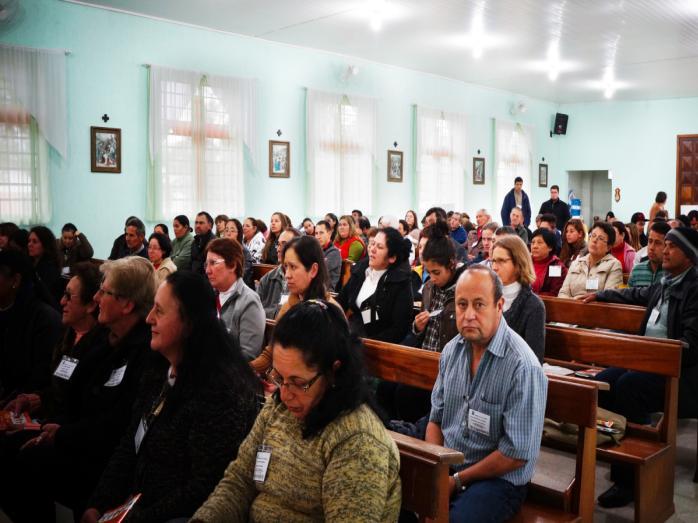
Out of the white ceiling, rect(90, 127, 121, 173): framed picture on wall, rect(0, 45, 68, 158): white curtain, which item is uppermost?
the white ceiling

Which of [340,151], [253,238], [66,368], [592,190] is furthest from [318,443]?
[592,190]

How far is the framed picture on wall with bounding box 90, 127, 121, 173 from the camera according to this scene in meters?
9.06

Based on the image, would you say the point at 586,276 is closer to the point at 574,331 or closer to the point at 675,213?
the point at 574,331

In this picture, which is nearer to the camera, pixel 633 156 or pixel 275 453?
pixel 275 453

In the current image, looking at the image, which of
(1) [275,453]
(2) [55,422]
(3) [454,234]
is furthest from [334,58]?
(1) [275,453]

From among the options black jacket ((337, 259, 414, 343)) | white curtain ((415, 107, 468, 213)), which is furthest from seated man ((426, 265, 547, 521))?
Answer: white curtain ((415, 107, 468, 213))

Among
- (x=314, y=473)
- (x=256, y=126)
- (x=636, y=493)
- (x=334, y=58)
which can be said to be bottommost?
(x=636, y=493)

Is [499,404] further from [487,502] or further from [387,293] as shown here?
[387,293]

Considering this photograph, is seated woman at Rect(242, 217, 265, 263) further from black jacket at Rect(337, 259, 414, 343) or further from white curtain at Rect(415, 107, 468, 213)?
white curtain at Rect(415, 107, 468, 213)

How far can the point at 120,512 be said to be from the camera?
213 centimetres

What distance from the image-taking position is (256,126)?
10.8m

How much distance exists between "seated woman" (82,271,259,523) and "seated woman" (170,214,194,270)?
5926 millimetres

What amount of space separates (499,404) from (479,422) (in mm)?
100

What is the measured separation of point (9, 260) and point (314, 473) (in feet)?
9.10
